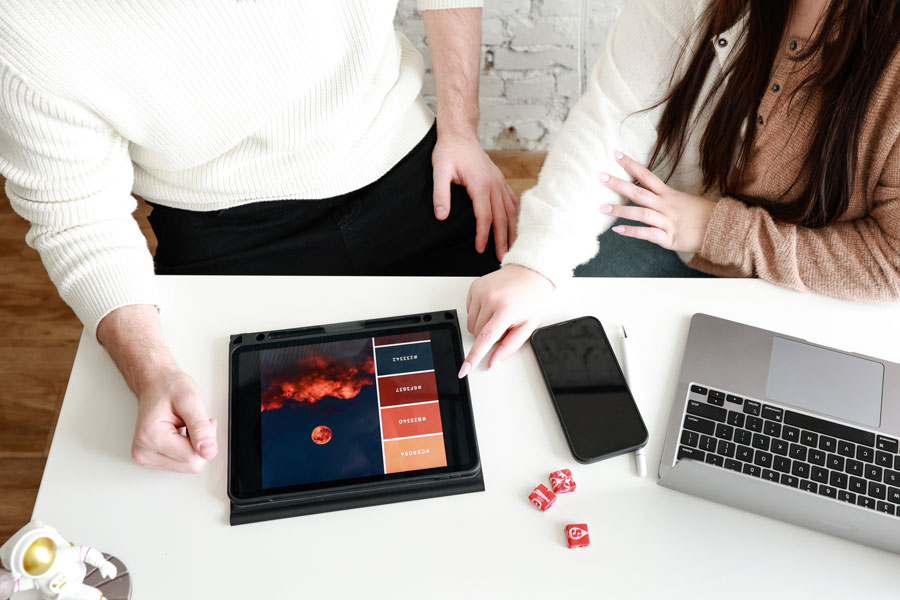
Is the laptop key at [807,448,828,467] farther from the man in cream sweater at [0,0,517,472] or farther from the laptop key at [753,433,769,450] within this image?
the man in cream sweater at [0,0,517,472]

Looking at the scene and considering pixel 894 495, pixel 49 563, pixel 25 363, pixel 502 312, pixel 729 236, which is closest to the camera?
pixel 49 563

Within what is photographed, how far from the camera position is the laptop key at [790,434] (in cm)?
70

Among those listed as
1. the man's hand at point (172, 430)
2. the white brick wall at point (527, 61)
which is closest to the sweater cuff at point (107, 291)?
the man's hand at point (172, 430)

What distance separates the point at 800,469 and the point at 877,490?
3.0 inches

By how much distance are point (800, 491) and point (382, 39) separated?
0.83 m

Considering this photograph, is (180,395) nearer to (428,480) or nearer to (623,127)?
(428,480)

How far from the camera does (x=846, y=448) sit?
69 cm

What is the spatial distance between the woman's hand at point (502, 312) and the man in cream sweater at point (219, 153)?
0.28 metres

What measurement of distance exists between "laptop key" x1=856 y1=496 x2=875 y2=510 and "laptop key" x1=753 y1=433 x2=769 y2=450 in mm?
96

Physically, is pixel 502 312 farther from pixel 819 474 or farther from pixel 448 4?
pixel 448 4

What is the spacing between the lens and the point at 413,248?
3.68 ft

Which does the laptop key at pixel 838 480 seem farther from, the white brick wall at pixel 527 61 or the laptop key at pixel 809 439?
the white brick wall at pixel 527 61

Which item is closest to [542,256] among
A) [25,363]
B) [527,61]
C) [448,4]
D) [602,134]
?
[602,134]

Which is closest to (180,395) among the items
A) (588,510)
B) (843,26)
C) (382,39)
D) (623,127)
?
(588,510)
